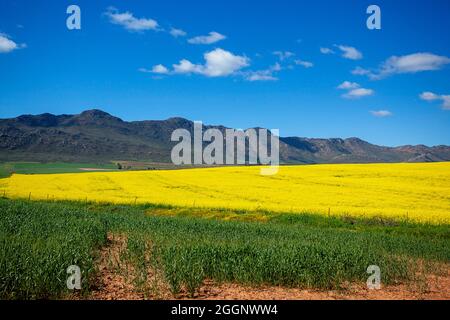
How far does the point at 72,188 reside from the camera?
3753cm

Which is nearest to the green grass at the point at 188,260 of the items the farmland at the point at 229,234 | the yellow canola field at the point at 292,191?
the farmland at the point at 229,234

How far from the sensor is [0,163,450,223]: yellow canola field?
25953 mm

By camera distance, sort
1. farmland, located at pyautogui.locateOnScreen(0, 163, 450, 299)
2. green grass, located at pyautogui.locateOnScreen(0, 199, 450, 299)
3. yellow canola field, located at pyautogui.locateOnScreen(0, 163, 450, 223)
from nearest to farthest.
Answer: green grass, located at pyautogui.locateOnScreen(0, 199, 450, 299) < farmland, located at pyautogui.locateOnScreen(0, 163, 450, 299) < yellow canola field, located at pyautogui.locateOnScreen(0, 163, 450, 223)

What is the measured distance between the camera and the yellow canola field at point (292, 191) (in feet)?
85.1

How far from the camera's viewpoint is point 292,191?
107 feet

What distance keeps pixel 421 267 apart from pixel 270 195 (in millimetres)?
18860

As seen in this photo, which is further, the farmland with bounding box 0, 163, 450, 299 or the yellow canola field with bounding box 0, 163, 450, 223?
the yellow canola field with bounding box 0, 163, 450, 223

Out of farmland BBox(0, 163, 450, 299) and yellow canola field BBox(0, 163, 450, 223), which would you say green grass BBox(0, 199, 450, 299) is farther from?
yellow canola field BBox(0, 163, 450, 223)

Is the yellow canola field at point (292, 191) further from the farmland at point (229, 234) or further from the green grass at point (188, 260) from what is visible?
the green grass at point (188, 260)

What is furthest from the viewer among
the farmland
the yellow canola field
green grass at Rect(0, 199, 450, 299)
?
the yellow canola field

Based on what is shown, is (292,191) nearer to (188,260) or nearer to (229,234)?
(229,234)

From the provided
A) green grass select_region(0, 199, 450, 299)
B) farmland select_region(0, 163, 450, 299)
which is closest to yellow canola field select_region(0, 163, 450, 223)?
farmland select_region(0, 163, 450, 299)
